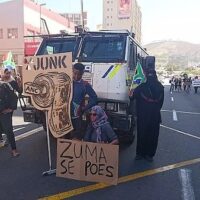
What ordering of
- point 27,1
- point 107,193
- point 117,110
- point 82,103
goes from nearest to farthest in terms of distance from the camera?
point 107,193 < point 82,103 < point 117,110 < point 27,1

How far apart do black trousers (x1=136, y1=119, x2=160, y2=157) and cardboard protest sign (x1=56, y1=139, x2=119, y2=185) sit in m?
1.65

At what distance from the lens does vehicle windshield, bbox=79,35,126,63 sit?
27.7ft

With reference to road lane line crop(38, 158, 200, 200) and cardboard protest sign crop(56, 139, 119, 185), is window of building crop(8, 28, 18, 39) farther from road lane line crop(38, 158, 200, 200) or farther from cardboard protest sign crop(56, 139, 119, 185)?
cardboard protest sign crop(56, 139, 119, 185)

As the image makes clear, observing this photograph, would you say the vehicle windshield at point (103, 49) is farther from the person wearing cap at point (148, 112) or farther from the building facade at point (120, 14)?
the building facade at point (120, 14)

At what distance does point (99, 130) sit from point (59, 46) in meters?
3.11

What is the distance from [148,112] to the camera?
7.48 meters

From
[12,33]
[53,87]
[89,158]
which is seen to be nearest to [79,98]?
[53,87]

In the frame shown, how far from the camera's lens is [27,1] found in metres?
50.5

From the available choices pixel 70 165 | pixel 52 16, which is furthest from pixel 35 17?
pixel 70 165

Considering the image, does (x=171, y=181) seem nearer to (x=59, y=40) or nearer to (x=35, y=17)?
(x=59, y=40)

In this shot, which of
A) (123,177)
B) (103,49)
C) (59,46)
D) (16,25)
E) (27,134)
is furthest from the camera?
(16,25)

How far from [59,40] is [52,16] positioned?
52690mm

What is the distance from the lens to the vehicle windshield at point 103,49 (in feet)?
27.7

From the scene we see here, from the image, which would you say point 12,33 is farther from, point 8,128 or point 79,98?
point 79,98
